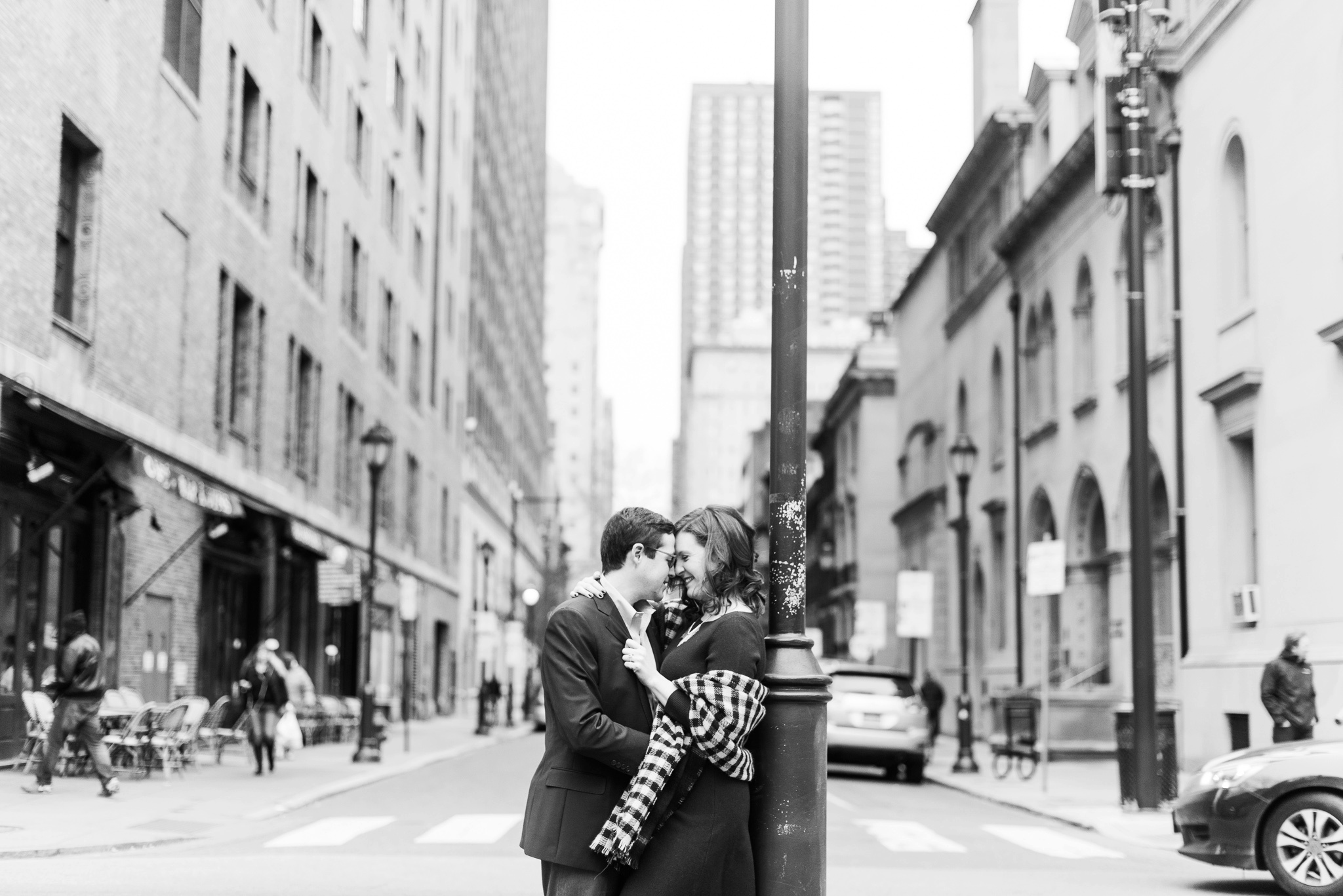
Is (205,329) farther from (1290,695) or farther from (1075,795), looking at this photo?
(1290,695)

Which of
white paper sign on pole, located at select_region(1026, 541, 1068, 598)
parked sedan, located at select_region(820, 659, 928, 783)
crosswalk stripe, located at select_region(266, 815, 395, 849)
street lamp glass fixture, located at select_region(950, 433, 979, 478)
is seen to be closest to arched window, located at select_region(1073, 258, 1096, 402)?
street lamp glass fixture, located at select_region(950, 433, 979, 478)

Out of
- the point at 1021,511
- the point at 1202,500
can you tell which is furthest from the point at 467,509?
the point at 1202,500

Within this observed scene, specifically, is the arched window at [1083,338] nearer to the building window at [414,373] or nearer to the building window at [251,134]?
the building window at [251,134]

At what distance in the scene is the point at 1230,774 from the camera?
11.4 m

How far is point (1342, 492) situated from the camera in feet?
68.7

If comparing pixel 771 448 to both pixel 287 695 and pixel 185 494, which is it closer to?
pixel 185 494

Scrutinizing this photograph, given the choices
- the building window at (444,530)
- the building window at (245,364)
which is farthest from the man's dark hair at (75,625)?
the building window at (444,530)

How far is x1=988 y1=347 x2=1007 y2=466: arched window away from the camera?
41.2 metres

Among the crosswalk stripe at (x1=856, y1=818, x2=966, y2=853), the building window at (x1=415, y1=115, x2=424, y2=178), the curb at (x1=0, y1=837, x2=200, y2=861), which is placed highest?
the building window at (x1=415, y1=115, x2=424, y2=178)

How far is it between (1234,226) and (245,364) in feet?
54.8

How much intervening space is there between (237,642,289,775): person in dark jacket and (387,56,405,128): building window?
83.2 ft

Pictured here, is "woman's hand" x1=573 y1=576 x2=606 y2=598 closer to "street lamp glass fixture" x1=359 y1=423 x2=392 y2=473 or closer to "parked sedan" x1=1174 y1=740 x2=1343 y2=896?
"parked sedan" x1=1174 y1=740 x2=1343 y2=896

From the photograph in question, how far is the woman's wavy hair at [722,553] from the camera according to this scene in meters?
5.27

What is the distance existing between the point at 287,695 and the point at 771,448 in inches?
667
